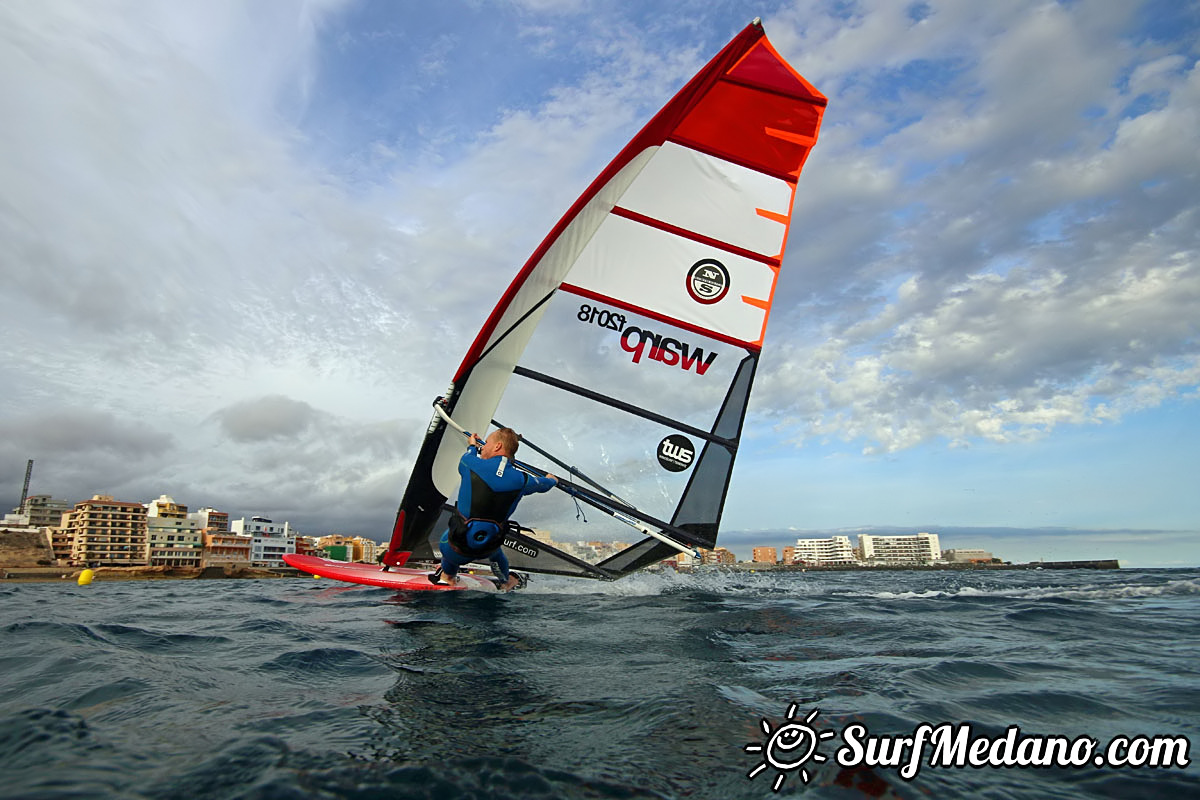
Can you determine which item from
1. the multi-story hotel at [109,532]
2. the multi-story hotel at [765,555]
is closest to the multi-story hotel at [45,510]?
the multi-story hotel at [109,532]

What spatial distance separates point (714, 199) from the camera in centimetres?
686

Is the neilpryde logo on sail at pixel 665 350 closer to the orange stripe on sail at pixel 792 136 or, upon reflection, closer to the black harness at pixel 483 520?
the black harness at pixel 483 520

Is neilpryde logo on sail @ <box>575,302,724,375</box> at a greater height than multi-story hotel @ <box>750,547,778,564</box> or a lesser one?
greater

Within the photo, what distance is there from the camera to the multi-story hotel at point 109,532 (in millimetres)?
70312

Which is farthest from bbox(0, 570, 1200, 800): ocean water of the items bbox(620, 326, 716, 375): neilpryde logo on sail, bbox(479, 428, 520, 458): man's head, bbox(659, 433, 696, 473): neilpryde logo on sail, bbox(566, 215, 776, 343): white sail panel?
bbox(566, 215, 776, 343): white sail panel

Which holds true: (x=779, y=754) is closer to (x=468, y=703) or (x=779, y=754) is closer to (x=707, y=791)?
(x=707, y=791)

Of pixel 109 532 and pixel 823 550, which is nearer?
pixel 109 532

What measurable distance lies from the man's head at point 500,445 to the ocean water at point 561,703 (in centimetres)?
152

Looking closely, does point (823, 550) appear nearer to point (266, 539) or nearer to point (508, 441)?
point (266, 539)

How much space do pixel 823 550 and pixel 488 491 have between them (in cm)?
14247

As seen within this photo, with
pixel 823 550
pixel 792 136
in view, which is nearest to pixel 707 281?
pixel 792 136

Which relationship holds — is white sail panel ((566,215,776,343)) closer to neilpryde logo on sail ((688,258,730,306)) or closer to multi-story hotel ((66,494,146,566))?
neilpryde logo on sail ((688,258,730,306))

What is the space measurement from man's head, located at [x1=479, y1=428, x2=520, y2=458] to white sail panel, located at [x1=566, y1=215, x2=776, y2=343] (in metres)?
2.07

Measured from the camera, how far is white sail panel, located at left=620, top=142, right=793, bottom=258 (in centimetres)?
675
